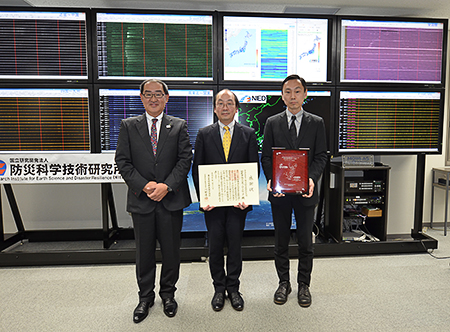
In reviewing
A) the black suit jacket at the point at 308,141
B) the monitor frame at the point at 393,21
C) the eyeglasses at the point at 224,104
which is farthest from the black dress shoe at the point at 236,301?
the monitor frame at the point at 393,21

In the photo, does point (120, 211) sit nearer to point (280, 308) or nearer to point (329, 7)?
point (280, 308)

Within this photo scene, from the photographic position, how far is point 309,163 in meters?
2.35

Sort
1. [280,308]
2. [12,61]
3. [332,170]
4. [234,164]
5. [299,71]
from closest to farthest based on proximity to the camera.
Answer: [234,164], [280,308], [12,61], [299,71], [332,170]

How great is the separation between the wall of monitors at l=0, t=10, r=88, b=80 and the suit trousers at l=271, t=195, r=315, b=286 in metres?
2.39

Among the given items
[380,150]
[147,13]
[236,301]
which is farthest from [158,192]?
[380,150]

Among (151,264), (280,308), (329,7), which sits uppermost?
(329,7)

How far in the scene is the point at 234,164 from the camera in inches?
87.0

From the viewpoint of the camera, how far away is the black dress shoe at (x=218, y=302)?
229cm

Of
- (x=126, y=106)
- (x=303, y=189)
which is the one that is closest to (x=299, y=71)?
(x=303, y=189)

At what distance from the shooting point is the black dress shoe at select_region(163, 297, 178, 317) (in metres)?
2.26

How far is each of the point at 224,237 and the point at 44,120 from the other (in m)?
2.26

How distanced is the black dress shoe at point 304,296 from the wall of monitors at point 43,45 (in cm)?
288

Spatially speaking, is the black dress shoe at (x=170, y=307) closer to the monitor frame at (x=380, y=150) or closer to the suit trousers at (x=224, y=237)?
the suit trousers at (x=224, y=237)

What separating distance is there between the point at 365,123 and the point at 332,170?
65cm
